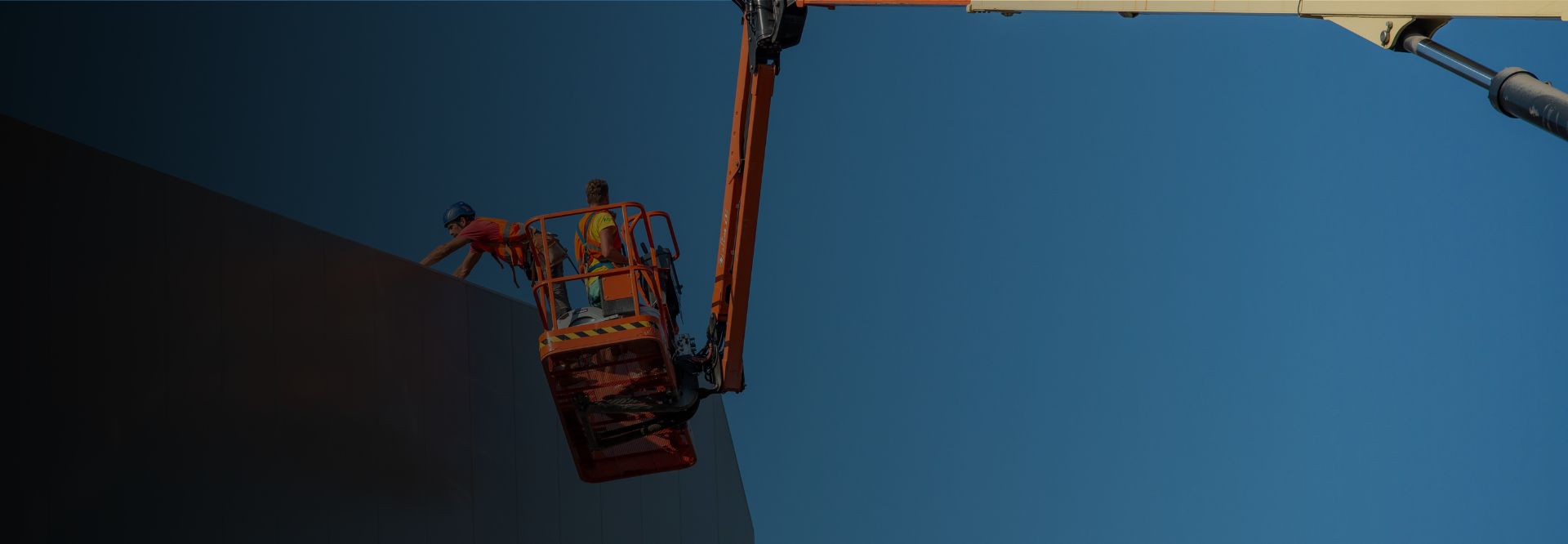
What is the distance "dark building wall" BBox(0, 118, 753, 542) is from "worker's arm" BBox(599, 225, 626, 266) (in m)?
2.16

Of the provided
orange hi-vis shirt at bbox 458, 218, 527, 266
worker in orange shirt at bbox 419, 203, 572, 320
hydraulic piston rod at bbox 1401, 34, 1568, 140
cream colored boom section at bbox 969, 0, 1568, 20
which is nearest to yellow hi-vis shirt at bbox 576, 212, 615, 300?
worker in orange shirt at bbox 419, 203, 572, 320

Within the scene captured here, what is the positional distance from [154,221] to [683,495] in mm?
12148

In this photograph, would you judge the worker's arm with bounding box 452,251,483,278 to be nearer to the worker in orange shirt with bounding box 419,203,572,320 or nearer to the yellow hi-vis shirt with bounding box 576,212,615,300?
the worker in orange shirt with bounding box 419,203,572,320

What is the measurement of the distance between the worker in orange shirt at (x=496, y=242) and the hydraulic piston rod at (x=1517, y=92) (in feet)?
23.9

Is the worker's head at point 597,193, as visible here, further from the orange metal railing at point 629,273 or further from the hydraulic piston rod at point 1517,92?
the hydraulic piston rod at point 1517,92

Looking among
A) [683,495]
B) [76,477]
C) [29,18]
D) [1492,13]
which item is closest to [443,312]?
[76,477]

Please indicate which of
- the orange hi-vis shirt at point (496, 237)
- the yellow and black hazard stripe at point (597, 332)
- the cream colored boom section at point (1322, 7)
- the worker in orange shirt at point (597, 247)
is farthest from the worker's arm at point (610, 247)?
the cream colored boom section at point (1322, 7)

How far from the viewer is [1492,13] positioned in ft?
27.9

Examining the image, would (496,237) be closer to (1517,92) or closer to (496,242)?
(496,242)

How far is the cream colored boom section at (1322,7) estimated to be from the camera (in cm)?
833

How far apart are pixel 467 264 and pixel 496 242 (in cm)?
79

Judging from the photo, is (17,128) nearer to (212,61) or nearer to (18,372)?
(18,372)

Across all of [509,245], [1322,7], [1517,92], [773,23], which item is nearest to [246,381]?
[509,245]

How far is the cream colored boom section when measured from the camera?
8328mm
